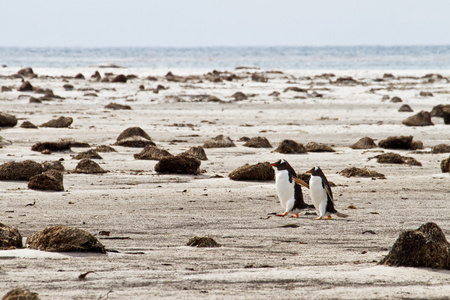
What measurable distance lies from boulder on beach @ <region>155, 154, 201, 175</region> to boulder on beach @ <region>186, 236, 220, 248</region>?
3713 millimetres

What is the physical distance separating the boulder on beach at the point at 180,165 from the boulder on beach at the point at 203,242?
371 cm

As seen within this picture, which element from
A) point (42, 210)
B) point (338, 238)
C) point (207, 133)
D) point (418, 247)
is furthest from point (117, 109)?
point (418, 247)

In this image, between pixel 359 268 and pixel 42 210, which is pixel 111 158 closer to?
pixel 42 210

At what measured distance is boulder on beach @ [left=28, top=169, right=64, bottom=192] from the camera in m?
7.21

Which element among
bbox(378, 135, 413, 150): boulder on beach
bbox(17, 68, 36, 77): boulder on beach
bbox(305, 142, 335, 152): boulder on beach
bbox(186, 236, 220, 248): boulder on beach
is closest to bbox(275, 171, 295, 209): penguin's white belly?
bbox(186, 236, 220, 248): boulder on beach

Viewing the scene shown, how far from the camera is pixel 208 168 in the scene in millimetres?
9430

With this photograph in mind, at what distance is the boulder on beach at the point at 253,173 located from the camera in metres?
8.27

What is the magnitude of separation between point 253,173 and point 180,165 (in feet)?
3.58

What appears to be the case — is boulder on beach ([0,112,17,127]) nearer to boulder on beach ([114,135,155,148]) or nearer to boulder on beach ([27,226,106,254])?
boulder on beach ([114,135,155,148])

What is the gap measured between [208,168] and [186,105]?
11691 mm

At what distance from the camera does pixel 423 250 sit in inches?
162

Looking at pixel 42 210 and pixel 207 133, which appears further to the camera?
pixel 207 133

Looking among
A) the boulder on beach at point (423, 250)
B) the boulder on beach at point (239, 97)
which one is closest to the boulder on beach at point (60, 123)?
the boulder on beach at point (239, 97)

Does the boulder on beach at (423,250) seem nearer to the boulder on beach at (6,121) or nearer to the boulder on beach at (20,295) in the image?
the boulder on beach at (20,295)
